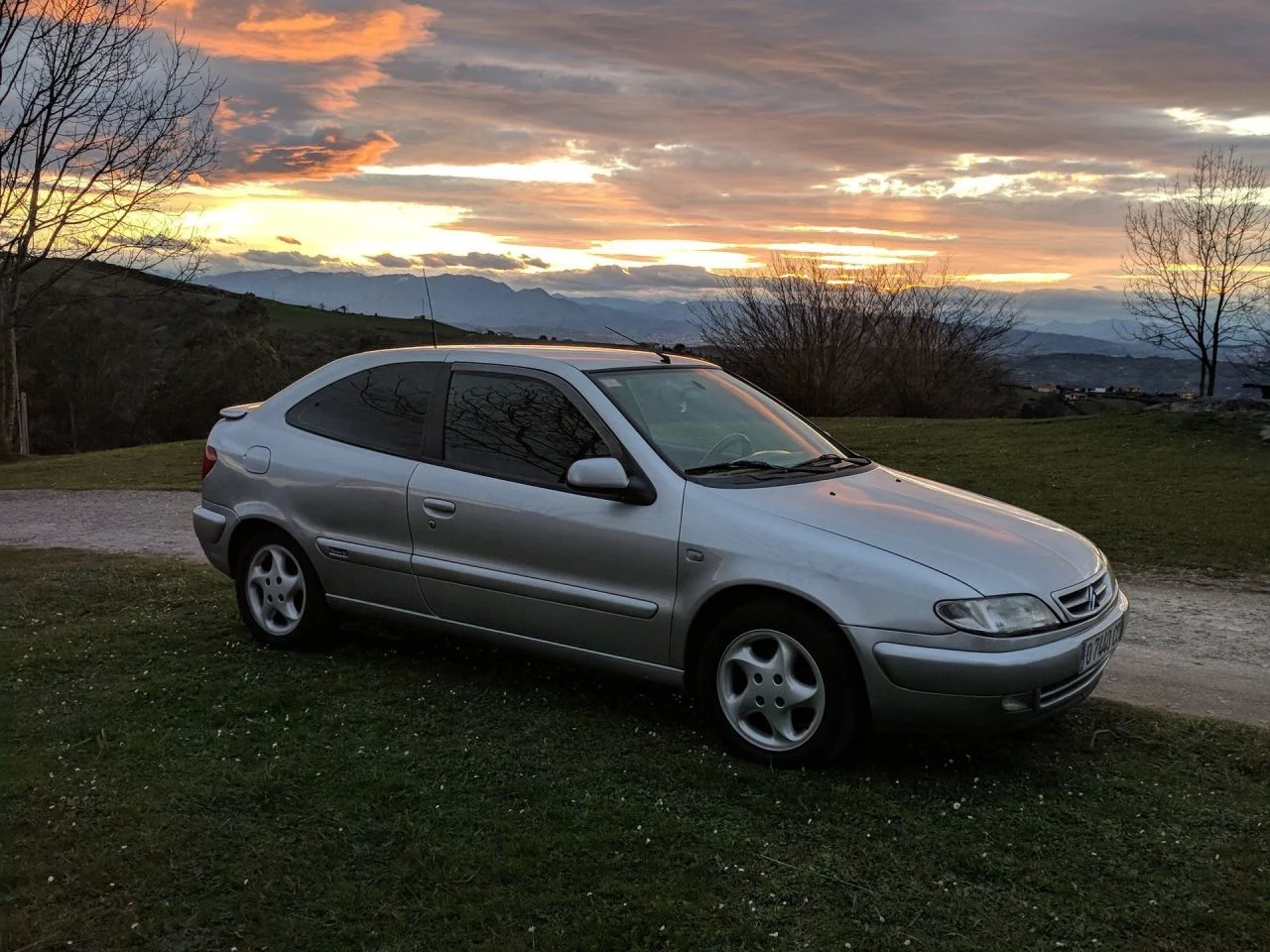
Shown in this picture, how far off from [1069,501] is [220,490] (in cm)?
906

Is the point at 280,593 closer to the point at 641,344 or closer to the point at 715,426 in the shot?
the point at 641,344

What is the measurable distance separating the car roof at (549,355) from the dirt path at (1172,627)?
289 centimetres

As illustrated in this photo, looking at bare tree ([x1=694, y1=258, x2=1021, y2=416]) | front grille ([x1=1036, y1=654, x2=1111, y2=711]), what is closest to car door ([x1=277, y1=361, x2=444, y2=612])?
front grille ([x1=1036, y1=654, x2=1111, y2=711])

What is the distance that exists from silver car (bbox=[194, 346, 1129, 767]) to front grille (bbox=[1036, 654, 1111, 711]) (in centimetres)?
1

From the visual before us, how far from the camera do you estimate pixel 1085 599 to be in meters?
4.16

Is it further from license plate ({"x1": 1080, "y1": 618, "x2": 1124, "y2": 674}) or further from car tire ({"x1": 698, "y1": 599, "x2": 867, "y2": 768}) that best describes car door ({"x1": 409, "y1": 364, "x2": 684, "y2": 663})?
license plate ({"x1": 1080, "y1": 618, "x2": 1124, "y2": 674})

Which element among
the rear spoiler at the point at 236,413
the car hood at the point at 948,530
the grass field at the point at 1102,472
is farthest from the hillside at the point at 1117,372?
Answer: the rear spoiler at the point at 236,413

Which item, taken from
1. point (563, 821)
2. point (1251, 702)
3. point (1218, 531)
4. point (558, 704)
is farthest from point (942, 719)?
point (1218, 531)

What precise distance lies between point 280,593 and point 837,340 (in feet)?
86.8

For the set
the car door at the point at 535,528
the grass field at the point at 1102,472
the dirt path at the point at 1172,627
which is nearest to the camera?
the car door at the point at 535,528

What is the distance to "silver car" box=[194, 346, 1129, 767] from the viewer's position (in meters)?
3.89

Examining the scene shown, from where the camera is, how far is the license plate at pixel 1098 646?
407 centimetres

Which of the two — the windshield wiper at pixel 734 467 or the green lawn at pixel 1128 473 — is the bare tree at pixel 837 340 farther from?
the windshield wiper at pixel 734 467

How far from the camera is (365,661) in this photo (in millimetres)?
5570
